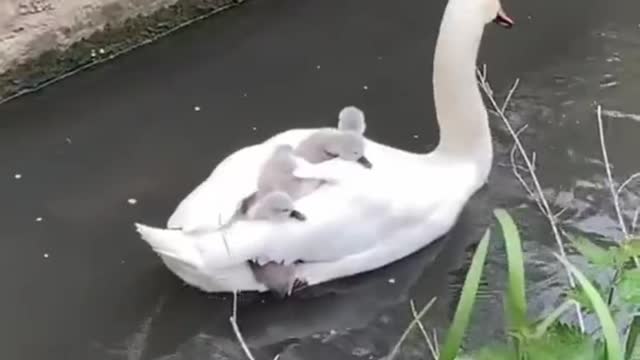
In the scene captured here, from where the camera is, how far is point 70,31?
Answer: 3.39 m

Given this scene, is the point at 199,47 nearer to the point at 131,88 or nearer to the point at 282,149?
the point at 131,88

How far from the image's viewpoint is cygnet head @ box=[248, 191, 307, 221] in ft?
7.85

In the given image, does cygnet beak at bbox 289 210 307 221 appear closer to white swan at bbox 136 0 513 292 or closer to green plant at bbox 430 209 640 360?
white swan at bbox 136 0 513 292

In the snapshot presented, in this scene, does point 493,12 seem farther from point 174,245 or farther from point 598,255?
point 598,255

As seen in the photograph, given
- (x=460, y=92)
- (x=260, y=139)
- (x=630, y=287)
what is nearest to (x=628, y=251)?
(x=630, y=287)

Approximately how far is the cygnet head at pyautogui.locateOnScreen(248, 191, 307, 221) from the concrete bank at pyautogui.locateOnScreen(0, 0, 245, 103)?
1.06m

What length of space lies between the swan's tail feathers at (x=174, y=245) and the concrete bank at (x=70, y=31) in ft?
3.21

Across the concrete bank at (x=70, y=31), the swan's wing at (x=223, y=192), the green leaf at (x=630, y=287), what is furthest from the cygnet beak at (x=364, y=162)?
the green leaf at (x=630, y=287)

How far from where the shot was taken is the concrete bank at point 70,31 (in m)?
3.25

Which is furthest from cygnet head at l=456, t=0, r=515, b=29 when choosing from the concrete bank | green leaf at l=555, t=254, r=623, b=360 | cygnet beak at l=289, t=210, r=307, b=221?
green leaf at l=555, t=254, r=623, b=360

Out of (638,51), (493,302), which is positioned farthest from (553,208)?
(638,51)

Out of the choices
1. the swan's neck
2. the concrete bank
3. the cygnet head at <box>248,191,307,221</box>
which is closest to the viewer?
the cygnet head at <box>248,191,307,221</box>

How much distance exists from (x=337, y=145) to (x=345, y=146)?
2 cm

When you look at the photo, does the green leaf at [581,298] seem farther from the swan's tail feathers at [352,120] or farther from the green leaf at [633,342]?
the swan's tail feathers at [352,120]
